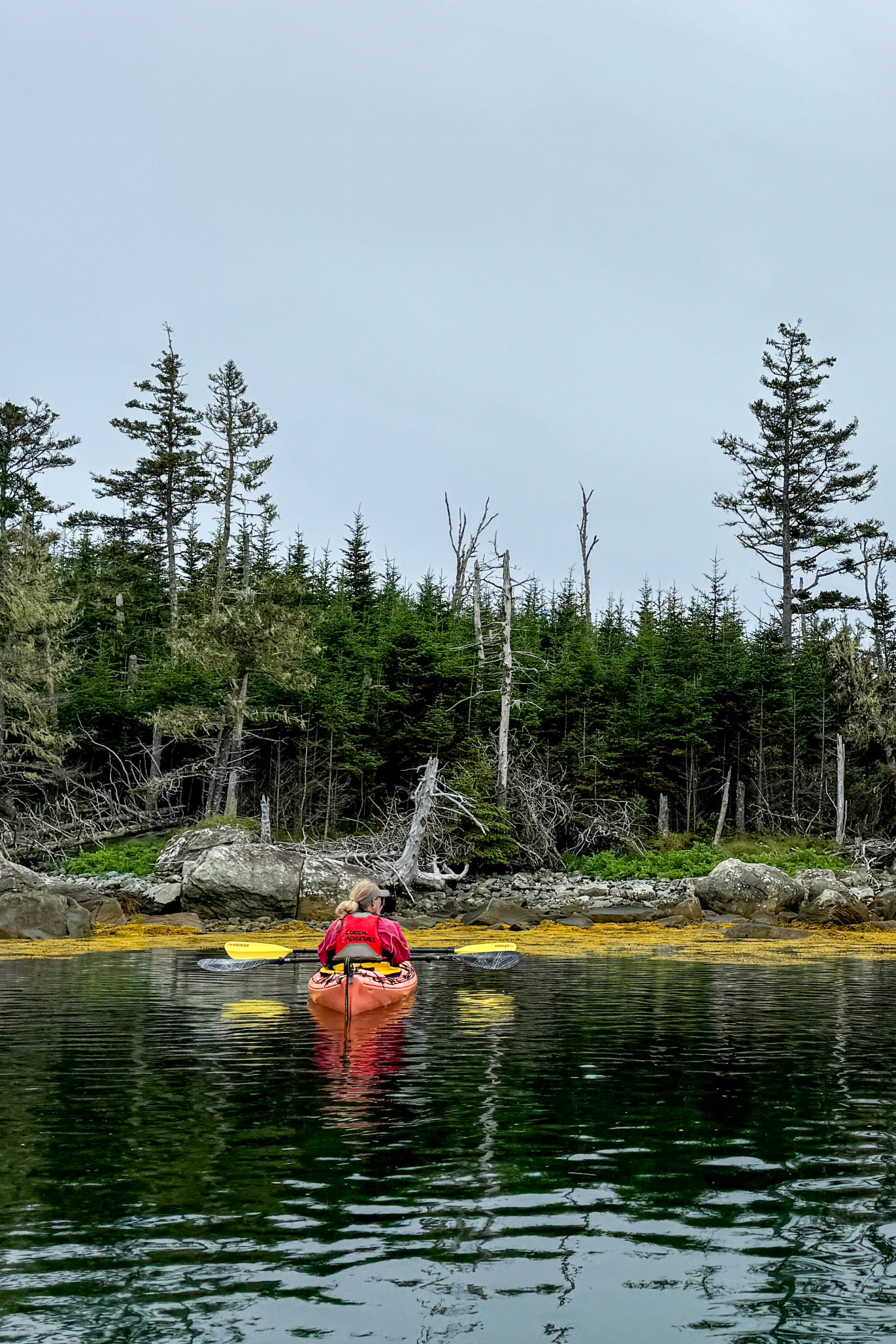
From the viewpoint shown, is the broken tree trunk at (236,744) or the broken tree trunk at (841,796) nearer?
the broken tree trunk at (236,744)

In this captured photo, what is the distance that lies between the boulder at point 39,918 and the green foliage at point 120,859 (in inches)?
253

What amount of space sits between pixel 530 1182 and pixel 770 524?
4602cm

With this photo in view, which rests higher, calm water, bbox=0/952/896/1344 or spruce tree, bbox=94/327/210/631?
spruce tree, bbox=94/327/210/631

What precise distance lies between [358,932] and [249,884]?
14.2m

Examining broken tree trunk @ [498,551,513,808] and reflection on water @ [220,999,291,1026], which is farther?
broken tree trunk @ [498,551,513,808]

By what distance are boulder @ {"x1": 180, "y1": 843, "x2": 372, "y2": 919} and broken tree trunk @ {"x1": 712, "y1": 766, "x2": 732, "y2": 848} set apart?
534 inches

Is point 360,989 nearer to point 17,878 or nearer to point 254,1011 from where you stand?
point 254,1011

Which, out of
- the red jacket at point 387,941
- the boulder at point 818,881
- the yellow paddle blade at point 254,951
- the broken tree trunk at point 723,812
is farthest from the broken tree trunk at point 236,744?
the red jacket at point 387,941

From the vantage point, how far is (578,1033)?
499 inches

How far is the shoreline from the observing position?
865 inches

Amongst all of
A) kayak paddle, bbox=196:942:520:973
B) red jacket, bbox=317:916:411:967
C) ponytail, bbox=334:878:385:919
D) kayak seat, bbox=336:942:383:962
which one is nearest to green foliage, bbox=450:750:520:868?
kayak paddle, bbox=196:942:520:973

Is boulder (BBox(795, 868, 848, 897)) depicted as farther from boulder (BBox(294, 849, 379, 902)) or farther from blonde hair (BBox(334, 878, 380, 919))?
blonde hair (BBox(334, 878, 380, 919))

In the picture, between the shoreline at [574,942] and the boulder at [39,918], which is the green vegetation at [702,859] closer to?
the shoreline at [574,942]

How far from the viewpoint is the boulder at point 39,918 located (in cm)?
2450
